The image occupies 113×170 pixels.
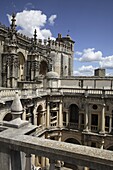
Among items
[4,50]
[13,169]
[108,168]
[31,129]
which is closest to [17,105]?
[31,129]

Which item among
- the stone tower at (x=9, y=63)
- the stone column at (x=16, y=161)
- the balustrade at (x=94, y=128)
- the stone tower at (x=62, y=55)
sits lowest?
the balustrade at (x=94, y=128)

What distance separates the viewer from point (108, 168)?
306 cm

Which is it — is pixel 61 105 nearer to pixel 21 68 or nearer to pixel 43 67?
pixel 21 68

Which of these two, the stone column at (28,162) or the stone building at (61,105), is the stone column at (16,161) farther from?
the stone building at (61,105)

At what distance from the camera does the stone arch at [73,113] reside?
26297 millimetres

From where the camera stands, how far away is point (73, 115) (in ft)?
87.8

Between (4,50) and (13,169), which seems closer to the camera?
(13,169)

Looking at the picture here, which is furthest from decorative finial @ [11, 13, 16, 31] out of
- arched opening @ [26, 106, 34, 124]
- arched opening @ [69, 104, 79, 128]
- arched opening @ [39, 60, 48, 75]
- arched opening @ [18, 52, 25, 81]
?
arched opening @ [69, 104, 79, 128]

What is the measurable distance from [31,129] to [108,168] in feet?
7.18

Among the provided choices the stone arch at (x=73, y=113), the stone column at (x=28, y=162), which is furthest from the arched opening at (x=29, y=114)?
the stone column at (x=28, y=162)

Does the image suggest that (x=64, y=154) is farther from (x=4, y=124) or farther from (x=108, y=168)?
(x=4, y=124)

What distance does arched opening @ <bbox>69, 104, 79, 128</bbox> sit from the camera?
25977mm

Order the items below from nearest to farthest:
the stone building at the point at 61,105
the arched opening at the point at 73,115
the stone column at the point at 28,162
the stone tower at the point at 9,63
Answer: the stone column at the point at 28,162, the stone building at the point at 61,105, the stone tower at the point at 9,63, the arched opening at the point at 73,115

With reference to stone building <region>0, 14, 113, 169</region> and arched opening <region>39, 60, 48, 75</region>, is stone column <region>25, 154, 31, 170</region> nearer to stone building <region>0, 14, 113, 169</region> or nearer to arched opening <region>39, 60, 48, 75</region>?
stone building <region>0, 14, 113, 169</region>
